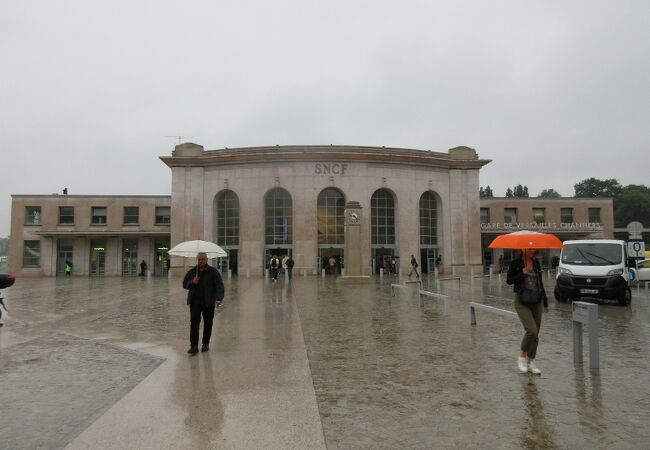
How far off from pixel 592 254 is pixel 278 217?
28983mm

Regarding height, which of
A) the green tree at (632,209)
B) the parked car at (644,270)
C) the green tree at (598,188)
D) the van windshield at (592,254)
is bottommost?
the parked car at (644,270)

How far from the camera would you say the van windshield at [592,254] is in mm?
15411

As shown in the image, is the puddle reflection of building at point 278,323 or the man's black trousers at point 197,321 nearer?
the man's black trousers at point 197,321

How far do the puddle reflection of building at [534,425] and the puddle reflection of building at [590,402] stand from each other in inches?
14.5

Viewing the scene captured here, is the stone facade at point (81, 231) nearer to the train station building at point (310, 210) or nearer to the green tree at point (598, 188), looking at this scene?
the train station building at point (310, 210)

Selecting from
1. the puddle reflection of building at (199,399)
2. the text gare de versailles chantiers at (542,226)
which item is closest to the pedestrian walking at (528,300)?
the puddle reflection of building at (199,399)

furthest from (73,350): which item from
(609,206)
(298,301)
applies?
(609,206)

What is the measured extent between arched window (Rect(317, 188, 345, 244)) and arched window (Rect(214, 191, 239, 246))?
24.4 ft

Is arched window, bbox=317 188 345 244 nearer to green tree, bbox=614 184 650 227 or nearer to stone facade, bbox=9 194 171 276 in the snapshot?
stone facade, bbox=9 194 171 276

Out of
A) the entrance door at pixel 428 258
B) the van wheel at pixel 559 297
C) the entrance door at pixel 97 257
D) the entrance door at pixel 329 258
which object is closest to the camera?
the van wheel at pixel 559 297

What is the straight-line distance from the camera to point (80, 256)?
47562mm

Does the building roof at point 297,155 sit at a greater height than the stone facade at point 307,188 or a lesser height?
greater

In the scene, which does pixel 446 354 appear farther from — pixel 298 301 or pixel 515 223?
pixel 515 223

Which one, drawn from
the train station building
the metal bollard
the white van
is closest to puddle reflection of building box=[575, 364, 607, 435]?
the metal bollard
